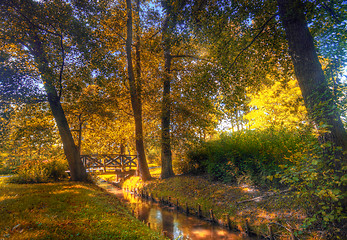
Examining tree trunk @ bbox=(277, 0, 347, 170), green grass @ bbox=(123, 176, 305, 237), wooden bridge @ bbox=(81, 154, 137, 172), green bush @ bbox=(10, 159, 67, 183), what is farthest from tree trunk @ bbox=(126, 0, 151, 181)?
tree trunk @ bbox=(277, 0, 347, 170)

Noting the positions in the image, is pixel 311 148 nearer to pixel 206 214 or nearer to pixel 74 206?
pixel 206 214

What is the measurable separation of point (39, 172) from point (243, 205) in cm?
1105

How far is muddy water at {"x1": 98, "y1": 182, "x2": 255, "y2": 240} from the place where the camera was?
6.66 m

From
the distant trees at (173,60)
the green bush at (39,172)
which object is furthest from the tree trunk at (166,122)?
the green bush at (39,172)

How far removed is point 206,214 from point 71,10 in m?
11.9

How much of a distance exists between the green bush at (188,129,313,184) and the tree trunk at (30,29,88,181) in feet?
25.2

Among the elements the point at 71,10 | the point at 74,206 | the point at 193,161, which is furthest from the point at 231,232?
the point at 71,10

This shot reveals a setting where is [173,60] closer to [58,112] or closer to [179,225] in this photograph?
[58,112]

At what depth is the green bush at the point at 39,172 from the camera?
1050 cm

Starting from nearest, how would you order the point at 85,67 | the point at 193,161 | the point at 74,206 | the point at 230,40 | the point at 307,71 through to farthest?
1. the point at 307,71
2. the point at 74,206
3. the point at 230,40
4. the point at 85,67
5. the point at 193,161

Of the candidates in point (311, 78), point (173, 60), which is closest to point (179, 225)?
point (311, 78)

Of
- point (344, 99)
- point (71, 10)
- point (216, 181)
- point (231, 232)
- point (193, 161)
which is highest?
point (71, 10)

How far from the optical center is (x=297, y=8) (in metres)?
5.01

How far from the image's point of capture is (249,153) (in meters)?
9.20
